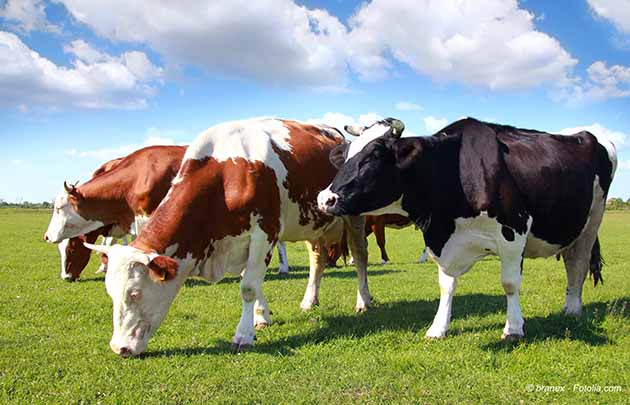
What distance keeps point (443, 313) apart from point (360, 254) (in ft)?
7.89

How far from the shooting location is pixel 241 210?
6887 millimetres

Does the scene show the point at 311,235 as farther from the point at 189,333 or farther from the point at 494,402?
the point at 494,402

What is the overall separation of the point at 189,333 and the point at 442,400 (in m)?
3.86

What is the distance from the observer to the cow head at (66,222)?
38.0 feet

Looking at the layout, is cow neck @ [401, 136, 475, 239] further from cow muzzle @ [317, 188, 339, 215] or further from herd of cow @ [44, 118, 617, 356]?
cow muzzle @ [317, 188, 339, 215]

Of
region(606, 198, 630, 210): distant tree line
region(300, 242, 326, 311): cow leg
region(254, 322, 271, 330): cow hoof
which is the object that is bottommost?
region(254, 322, 271, 330): cow hoof

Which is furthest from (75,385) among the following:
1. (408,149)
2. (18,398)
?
(408,149)

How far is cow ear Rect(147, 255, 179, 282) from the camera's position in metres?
5.98

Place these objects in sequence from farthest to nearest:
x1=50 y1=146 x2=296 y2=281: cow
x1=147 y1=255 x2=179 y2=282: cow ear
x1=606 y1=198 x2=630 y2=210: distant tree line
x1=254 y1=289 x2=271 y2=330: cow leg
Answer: x1=606 y1=198 x2=630 y2=210: distant tree line → x1=50 y1=146 x2=296 y2=281: cow → x1=254 y1=289 x2=271 y2=330: cow leg → x1=147 y1=255 x2=179 y2=282: cow ear

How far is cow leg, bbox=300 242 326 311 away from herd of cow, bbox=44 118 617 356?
1235 millimetres

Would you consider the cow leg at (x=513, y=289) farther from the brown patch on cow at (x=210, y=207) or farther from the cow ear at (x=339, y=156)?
the brown patch on cow at (x=210, y=207)

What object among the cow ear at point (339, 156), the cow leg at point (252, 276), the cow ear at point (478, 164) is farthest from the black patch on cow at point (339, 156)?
the cow ear at point (478, 164)

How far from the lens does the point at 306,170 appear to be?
8.04 m

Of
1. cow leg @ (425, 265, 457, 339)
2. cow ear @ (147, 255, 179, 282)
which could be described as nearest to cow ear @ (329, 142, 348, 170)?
cow leg @ (425, 265, 457, 339)
